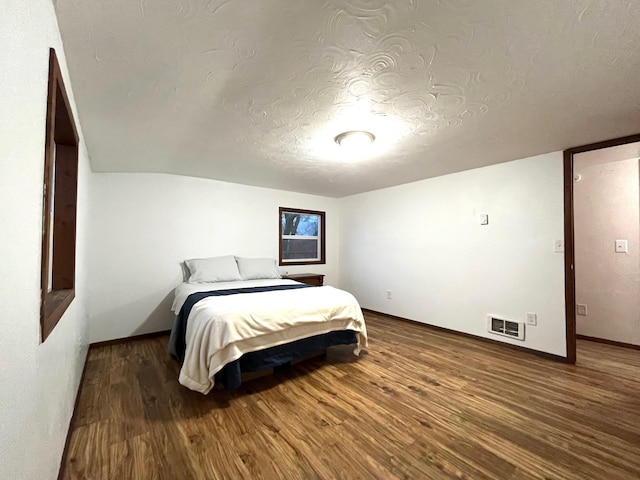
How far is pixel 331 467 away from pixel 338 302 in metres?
1.31

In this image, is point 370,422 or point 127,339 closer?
point 370,422

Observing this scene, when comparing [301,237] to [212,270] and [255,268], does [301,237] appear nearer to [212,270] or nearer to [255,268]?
[255,268]

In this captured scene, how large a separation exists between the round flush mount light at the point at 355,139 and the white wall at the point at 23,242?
175 cm

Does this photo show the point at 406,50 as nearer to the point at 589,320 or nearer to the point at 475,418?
the point at 475,418

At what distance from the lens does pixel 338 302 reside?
253 centimetres

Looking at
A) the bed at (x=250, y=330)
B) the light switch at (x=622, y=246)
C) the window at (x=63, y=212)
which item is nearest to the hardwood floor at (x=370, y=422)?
the bed at (x=250, y=330)

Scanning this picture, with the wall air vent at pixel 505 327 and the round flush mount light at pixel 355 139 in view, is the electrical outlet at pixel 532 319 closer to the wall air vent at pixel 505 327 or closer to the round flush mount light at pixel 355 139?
the wall air vent at pixel 505 327

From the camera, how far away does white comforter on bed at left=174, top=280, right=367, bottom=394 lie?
1896 mm

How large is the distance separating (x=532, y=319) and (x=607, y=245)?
4.98ft

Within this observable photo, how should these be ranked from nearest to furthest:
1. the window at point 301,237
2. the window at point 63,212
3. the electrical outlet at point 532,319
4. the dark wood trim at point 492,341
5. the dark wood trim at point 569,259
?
the window at point 63,212 < the dark wood trim at point 569,259 < the dark wood trim at point 492,341 < the electrical outlet at point 532,319 < the window at point 301,237

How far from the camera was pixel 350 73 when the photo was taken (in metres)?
1.46

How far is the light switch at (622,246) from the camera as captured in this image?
121 inches

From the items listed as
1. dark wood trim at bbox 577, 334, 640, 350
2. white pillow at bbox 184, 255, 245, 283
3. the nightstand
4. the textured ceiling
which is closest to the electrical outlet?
dark wood trim at bbox 577, 334, 640, 350

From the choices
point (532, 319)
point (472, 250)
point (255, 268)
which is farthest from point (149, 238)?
point (532, 319)
